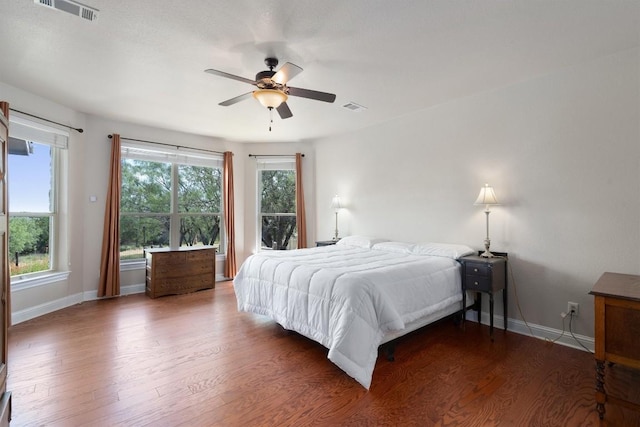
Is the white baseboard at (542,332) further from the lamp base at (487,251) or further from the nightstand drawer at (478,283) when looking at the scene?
the lamp base at (487,251)

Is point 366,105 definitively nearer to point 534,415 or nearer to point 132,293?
point 534,415

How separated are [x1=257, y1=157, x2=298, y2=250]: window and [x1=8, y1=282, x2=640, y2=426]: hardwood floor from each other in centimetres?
271

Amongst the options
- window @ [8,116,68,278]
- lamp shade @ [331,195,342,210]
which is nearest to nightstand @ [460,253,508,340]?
lamp shade @ [331,195,342,210]

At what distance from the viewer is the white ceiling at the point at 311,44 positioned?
82.1 inches

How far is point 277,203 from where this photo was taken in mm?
6004

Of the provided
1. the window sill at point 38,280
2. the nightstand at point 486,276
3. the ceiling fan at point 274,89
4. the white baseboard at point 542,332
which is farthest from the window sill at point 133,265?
the white baseboard at point 542,332

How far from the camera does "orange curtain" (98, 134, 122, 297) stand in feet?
14.6

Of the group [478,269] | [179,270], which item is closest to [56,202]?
[179,270]

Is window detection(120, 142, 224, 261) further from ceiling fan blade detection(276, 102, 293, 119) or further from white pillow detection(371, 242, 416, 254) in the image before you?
white pillow detection(371, 242, 416, 254)

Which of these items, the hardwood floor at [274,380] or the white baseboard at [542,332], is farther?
the white baseboard at [542,332]

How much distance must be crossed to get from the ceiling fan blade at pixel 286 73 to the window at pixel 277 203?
3.43 meters

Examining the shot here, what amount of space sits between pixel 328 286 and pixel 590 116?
2.85 meters

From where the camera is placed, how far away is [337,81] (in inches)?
125

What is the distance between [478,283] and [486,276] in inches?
4.6
